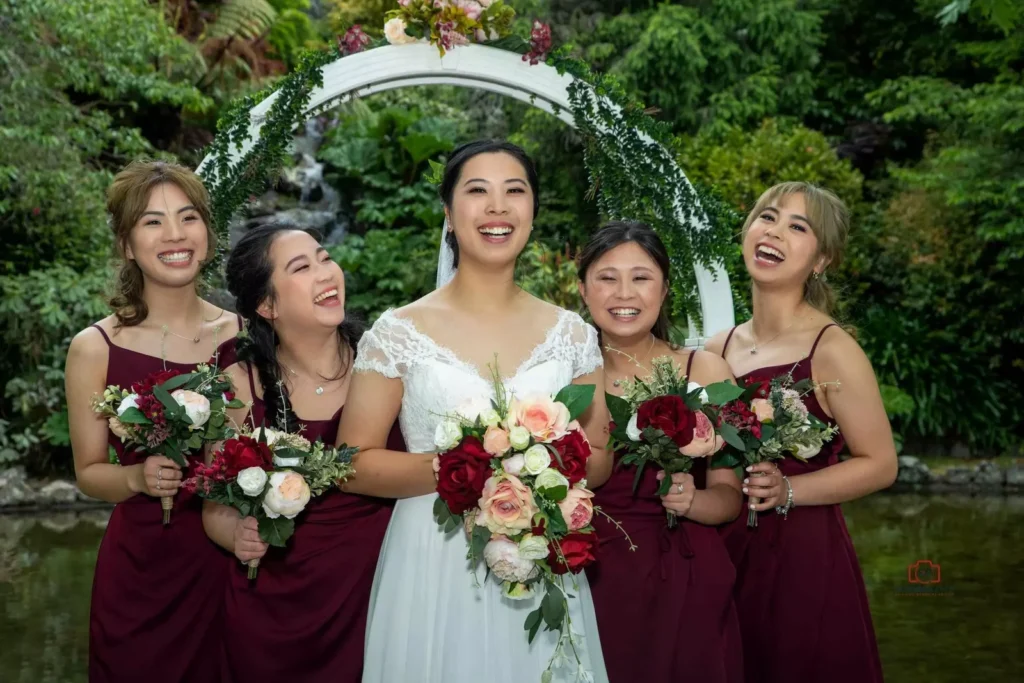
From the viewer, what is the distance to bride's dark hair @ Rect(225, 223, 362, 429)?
3707 mm

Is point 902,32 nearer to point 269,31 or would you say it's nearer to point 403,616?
point 269,31

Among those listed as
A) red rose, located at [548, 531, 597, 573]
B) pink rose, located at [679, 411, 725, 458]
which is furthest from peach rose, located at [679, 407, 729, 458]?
red rose, located at [548, 531, 597, 573]

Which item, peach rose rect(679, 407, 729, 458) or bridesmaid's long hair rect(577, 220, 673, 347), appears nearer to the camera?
peach rose rect(679, 407, 729, 458)

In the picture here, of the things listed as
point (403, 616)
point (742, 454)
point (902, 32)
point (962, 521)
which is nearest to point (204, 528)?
point (403, 616)

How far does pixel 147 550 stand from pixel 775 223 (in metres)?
2.46

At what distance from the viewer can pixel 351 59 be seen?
16.8 feet

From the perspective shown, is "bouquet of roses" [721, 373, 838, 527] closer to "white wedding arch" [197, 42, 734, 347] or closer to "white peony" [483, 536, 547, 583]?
"white peony" [483, 536, 547, 583]

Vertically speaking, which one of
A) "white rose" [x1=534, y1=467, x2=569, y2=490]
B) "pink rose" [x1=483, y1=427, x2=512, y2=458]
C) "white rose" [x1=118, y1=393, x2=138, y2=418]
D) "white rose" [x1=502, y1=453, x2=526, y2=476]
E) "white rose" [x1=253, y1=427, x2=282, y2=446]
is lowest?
"white rose" [x1=534, y1=467, x2=569, y2=490]

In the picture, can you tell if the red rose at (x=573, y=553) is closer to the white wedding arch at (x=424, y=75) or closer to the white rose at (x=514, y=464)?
the white rose at (x=514, y=464)

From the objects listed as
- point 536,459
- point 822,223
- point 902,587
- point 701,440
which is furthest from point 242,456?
point 902,587

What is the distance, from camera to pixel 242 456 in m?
3.18

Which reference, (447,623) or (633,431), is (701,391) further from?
(447,623)

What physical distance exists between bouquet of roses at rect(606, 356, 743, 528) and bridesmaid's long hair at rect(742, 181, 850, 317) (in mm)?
941

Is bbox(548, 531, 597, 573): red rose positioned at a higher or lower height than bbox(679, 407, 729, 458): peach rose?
lower
